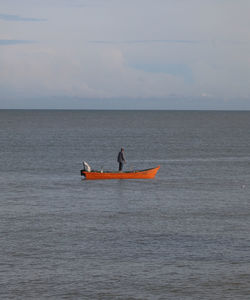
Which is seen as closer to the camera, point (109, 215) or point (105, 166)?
point (109, 215)

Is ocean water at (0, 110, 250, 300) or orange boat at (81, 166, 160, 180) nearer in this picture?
ocean water at (0, 110, 250, 300)

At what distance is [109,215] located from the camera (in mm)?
34906

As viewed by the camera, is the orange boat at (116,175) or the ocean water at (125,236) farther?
the orange boat at (116,175)

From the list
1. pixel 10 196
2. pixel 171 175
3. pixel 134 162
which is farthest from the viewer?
pixel 134 162

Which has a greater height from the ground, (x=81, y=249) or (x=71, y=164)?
(x=71, y=164)

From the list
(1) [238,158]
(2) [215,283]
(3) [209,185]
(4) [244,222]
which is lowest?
(2) [215,283]

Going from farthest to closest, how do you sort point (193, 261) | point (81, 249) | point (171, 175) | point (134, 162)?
point (134, 162) < point (171, 175) < point (81, 249) < point (193, 261)

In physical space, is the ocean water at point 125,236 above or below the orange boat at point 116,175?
below

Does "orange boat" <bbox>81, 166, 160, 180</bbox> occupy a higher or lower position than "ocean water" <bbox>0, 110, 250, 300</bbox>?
higher

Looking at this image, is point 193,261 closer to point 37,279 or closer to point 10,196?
point 37,279

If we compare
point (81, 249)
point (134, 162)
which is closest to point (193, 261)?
point (81, 249)

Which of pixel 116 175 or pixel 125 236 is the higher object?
pixel 116 175

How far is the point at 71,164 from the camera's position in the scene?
214 feet

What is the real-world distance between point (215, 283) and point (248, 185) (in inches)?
1058
